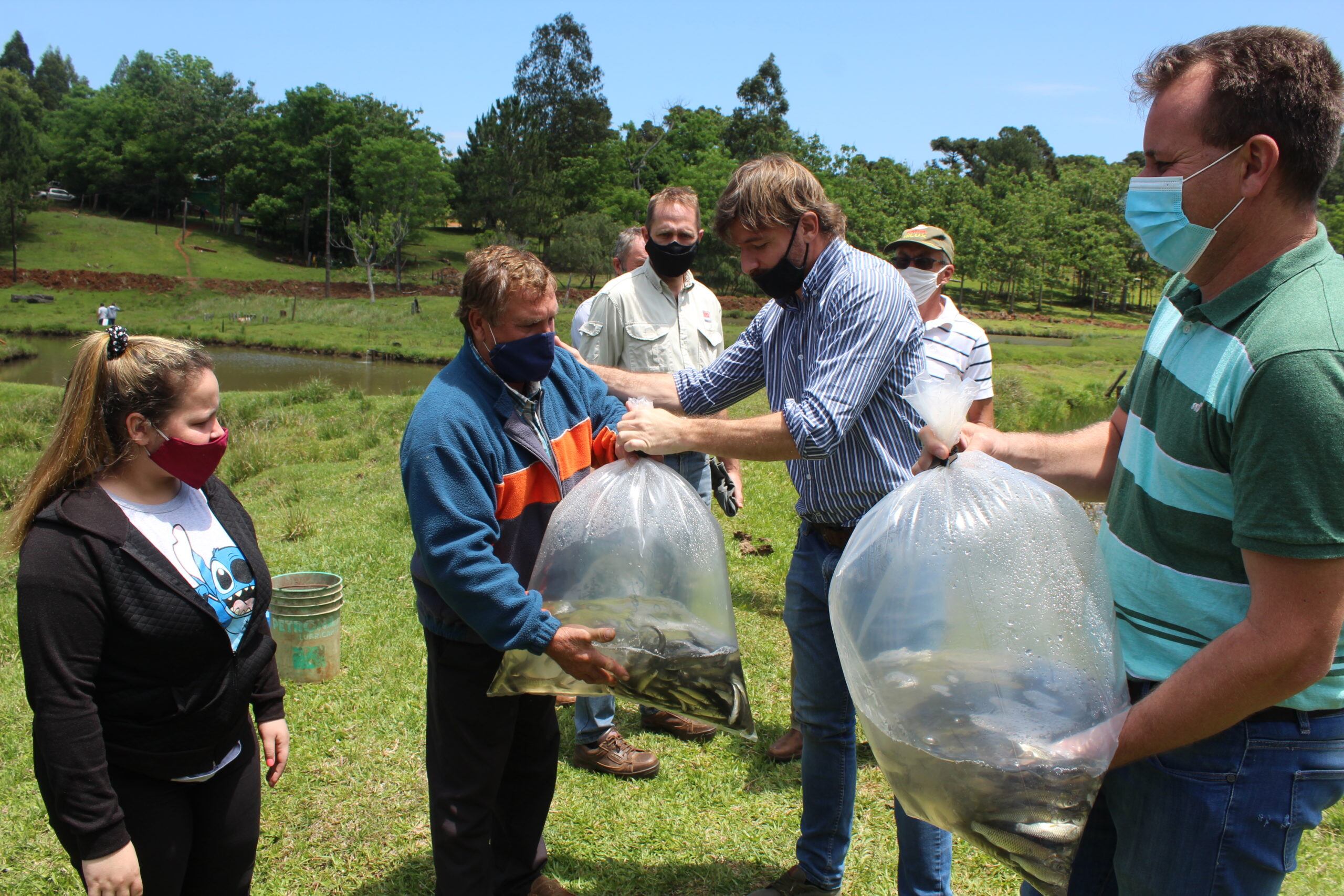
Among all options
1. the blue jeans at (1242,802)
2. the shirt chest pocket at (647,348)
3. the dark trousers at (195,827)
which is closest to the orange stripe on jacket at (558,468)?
the dark trousers at (195,827)

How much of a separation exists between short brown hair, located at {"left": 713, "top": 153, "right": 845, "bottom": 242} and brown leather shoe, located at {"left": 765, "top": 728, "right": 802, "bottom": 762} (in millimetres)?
2212

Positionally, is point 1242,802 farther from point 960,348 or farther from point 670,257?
point 670,257

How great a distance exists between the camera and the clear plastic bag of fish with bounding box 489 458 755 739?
2.26 m

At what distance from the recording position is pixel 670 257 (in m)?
4.40

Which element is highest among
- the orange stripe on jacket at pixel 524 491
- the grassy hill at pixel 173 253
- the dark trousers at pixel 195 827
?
the grassy hill at pixel 173 253

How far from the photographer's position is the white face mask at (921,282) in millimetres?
4352

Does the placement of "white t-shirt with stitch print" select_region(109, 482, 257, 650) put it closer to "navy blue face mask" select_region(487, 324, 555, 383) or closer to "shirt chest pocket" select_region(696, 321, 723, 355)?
"navy blue face mask" select_region(487, 324, 555, 383)

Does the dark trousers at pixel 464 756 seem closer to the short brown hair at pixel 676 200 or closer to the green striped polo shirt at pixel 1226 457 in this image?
the green striped polo shirt at pixel 1226 457

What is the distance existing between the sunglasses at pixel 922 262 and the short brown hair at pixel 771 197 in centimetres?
204

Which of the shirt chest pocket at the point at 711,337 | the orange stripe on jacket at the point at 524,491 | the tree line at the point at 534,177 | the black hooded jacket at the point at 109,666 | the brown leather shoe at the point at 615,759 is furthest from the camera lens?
the tree line at the point at 534,177

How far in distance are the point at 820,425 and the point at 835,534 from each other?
1.45 ft

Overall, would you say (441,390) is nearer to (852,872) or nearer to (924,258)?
(852,872)

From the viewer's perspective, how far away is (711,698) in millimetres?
2309

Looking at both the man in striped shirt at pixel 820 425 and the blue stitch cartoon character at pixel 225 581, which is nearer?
the blue stitch cartoon character at pixel 225 581
